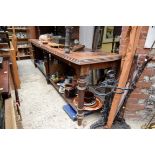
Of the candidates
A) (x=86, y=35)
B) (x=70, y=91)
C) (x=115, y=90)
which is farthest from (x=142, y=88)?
(x=86, y=35)

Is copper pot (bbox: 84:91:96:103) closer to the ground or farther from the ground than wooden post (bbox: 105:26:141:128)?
closer to the ground

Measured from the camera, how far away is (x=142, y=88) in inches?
60.7

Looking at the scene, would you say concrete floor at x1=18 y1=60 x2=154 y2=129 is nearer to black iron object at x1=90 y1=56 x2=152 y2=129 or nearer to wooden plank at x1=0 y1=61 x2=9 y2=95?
black iron object at x1=90 y1=56 x2=152 y2=129

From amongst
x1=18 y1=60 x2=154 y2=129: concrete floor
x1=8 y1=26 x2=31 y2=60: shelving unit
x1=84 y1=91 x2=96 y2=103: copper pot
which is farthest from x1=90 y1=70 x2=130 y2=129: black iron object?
x1=8 y1=26 x2=31 y2=60: shelving unit

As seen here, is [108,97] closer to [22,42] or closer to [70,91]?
[70,91]

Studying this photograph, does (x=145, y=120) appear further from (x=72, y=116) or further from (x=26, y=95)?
(x=26, y=95)

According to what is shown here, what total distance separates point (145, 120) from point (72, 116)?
2.78ft

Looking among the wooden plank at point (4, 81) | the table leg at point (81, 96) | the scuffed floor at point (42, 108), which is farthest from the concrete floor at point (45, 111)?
the wooden plank at point (4, 81)

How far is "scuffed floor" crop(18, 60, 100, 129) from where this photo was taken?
1721 millimetres

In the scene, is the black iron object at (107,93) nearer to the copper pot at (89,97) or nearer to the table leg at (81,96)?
the table leg at (81,96)

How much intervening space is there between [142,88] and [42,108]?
4.25 ft

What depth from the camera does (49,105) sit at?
211 cm

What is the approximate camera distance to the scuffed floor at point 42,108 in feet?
5.65

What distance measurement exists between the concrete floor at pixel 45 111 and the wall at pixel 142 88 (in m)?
0.09
